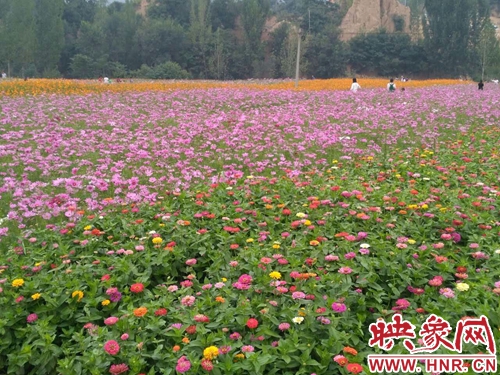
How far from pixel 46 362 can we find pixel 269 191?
284 cm

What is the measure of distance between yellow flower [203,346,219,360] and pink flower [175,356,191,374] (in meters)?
0.09

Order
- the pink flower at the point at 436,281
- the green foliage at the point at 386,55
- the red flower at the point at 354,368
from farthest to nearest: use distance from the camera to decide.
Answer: the green foliage at the point at 386,55
the pink flower at the point at 436,281
the red flower at the point at 354,368

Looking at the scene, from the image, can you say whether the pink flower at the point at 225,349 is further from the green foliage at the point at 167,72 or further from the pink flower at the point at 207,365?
the green foliage at the point at 167,72

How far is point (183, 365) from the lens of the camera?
208cm

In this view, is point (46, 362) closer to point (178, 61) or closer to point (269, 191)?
point (269, 191)

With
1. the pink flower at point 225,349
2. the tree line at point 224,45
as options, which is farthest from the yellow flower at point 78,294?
the tree line at point 224,45

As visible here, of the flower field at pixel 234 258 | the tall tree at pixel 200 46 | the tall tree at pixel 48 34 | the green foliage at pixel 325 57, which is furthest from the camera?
the green foliage at pixel 325 57

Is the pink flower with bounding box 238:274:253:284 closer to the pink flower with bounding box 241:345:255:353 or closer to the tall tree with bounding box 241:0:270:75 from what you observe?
the pink flower with bounding box 241:345:255:353

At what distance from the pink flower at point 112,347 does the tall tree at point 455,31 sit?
53.6 metres

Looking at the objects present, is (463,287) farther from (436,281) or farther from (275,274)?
(275,274)

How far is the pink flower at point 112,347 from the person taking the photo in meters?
2.24

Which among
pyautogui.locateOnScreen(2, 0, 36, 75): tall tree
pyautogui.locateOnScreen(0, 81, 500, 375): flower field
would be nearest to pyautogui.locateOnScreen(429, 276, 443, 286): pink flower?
pyautogui.locateOnScreen(0, 81, 500, 375): flower field

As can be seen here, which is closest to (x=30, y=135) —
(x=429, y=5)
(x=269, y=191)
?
(x=269, y=191)

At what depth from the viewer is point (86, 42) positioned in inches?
1786
